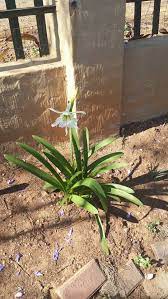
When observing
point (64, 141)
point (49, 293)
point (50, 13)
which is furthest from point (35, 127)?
point (49, 293)

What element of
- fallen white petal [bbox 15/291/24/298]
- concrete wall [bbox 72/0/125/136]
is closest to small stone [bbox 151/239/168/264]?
fallen white petal [bbox 15/291/24/298]

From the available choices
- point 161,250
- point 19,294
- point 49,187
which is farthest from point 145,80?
point 19,294

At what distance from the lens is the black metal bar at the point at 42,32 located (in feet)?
9.11

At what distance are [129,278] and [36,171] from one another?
974mm

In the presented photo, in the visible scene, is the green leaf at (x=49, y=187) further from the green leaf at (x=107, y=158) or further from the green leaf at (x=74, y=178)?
the green leaf at (x=107, y=158)

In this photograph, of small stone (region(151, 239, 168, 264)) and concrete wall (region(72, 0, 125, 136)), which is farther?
concrete wall (region(72, 0, 125, 136))

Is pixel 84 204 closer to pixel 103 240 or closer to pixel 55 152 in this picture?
pixel 103 240

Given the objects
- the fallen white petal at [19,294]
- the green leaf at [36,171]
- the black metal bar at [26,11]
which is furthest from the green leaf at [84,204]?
the black metal bar at [26,11]

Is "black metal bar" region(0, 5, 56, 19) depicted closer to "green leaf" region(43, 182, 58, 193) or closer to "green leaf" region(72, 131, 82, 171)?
"green leaf" region(72, 131, 82, 171)

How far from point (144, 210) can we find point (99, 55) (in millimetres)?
1284

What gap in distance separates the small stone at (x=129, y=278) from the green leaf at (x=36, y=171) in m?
0.76

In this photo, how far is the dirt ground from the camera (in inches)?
96.0

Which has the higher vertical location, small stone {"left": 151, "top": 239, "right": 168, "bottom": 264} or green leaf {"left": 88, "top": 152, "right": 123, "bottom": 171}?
green leaf {"left": 88, "top": 152, "right": 123, "bottom": 171}

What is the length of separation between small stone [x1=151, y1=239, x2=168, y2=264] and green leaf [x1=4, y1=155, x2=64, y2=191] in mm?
824
